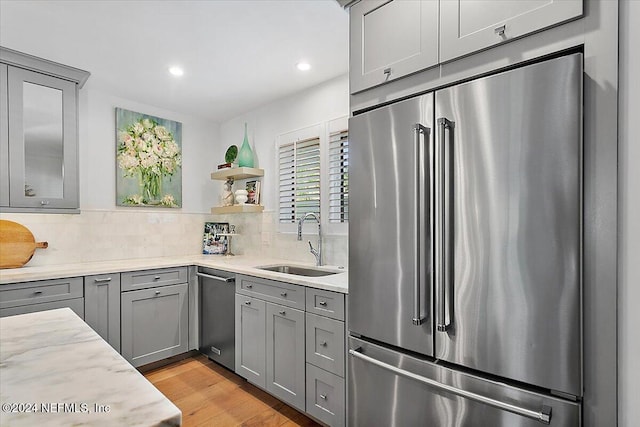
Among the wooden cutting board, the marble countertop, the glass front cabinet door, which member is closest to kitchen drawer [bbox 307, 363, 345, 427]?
the marble countertop

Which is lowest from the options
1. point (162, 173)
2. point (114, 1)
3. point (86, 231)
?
point (86, 231)

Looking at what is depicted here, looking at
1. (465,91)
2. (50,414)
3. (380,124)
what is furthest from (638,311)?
(50,414)

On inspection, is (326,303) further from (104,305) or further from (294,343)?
(104,305)

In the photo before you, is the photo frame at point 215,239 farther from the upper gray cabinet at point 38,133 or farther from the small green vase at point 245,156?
the upper gray cabinet at point 38,133

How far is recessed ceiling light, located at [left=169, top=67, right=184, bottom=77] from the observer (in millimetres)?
2758

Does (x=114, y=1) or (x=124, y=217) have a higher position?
(x=114, y=1)

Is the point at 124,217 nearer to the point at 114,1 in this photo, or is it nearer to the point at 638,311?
the point at 114,1

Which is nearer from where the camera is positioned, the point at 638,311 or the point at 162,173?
the point at 638,311

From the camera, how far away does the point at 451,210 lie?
54.8 inches

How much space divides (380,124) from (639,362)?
1224 mm

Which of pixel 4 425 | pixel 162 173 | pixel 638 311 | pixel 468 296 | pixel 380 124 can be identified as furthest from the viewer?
pixel 162 173

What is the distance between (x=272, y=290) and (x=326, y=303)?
0.53 m

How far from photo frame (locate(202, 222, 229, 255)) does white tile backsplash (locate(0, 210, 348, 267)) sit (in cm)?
9

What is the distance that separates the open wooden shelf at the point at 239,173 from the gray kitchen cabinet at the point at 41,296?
1.55 metres
